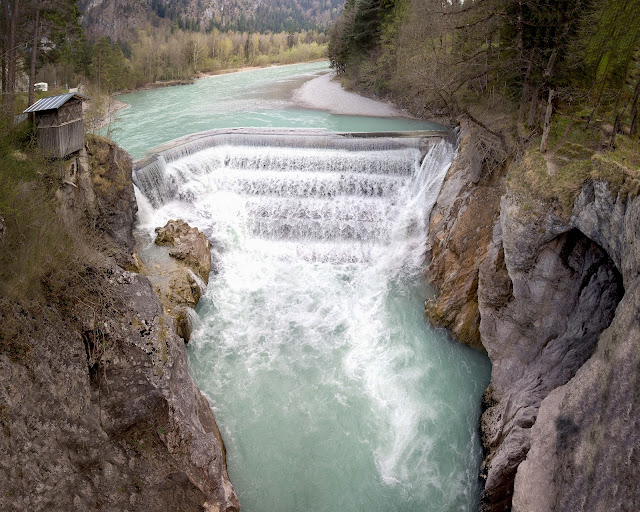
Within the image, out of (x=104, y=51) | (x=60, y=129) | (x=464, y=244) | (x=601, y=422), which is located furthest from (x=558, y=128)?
(x=104, y=51)

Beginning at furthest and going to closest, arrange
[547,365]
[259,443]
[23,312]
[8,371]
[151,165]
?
[151,165] → [259,443] → [547,365] → [23,312] → [8,371]

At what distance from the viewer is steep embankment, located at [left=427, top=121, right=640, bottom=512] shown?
5.24 meters

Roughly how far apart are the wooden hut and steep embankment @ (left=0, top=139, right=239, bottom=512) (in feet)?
16.3

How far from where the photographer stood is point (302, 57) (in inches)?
2817

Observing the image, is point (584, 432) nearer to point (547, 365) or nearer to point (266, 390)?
point (547, 365)

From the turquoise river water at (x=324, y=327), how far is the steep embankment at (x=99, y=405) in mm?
2050

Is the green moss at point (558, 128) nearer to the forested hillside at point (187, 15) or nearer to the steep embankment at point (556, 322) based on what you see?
the steep embankment at point (556, 322)

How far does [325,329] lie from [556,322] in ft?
17.9

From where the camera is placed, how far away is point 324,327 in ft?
38.6

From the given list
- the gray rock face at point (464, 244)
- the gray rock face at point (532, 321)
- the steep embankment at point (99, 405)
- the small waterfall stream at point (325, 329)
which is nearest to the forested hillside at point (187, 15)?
the small waterfall stream at point (325, 329)

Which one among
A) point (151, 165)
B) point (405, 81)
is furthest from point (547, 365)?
point (405, 81)

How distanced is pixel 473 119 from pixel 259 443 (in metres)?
12.7

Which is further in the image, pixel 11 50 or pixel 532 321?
pixel 11 50

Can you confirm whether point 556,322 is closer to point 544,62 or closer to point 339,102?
point 544,62
